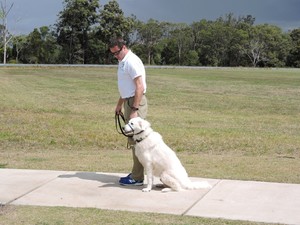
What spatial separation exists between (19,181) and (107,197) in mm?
1728

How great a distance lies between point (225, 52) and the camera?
107 m

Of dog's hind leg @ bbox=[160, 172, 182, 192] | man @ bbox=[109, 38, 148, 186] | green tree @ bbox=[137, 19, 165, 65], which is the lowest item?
dog's hind leg @ bbox=[160, 172, 182, 192]

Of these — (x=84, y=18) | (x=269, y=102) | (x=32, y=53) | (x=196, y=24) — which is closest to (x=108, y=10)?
(x=84, y=18)

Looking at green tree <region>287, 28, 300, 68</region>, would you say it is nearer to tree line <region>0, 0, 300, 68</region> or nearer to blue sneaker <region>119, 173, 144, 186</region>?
tree line <region>0, 0, 300, 68</region>

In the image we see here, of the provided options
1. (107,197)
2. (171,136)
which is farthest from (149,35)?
(107,197)

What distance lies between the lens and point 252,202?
24.0 ft

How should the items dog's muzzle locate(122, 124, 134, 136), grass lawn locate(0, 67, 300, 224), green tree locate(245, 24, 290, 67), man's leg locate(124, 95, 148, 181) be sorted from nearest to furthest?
dog's muzzle locate(122, 124, 134, 136) < man's leg locate(124, 95, 148, 181) < grass lawn locate(0, 67, 300, 224) < green tree locate(245, 24, 290, 67)

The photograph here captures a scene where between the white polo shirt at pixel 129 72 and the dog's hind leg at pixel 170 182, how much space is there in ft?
4.02

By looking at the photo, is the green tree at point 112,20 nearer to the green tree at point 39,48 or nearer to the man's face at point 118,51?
the green tree at point 39,48

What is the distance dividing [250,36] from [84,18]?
35168 mm

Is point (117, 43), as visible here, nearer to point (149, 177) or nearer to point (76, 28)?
point (149, 177)

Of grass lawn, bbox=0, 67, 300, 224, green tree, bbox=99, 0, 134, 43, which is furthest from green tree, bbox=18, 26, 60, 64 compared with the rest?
grass lawn, bbox=0, 67, 300, 224

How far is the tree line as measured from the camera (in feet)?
300

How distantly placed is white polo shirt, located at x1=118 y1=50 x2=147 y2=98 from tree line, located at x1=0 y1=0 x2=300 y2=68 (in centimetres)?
7619
